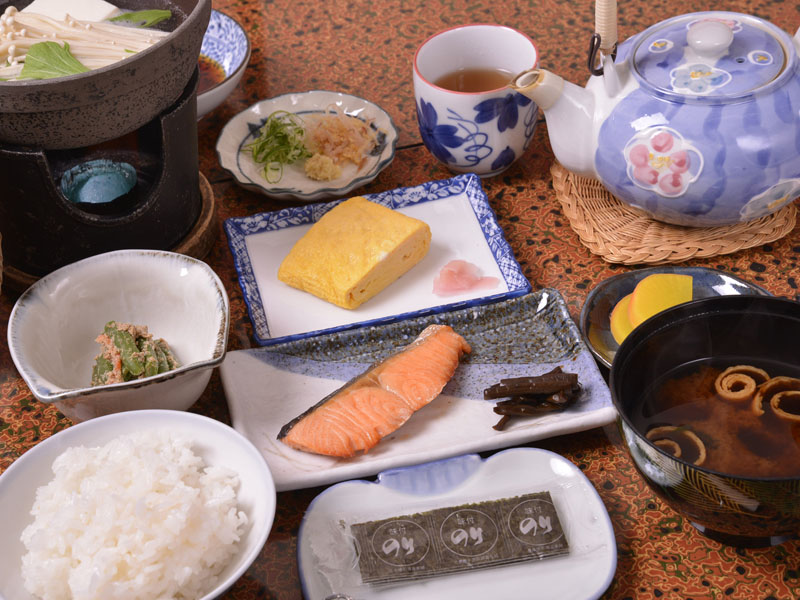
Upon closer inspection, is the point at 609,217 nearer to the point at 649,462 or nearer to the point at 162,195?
the point at 649,462

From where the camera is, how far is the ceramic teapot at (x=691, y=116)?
1.37 metres

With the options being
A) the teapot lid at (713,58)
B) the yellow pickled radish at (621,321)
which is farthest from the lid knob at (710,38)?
the yellow pickled radish at (621,321)

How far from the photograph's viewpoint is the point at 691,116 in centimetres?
138

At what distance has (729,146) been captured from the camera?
137 cm

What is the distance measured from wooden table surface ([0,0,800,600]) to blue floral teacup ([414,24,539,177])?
0.09 meters

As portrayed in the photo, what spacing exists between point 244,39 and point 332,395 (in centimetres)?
101

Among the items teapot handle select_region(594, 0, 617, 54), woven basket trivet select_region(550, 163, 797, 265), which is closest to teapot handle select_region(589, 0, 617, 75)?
teapot handle select_region(594, 0, 617, 54)

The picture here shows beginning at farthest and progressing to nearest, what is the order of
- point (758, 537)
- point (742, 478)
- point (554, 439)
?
point (554, 439) < point (758, 537) < point (742, 478)

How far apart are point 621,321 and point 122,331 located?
0.80 metres

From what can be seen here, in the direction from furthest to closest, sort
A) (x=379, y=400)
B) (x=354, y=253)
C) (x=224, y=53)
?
(x=224, y=53)
(x=354, y=253)
(x=379, y=400)

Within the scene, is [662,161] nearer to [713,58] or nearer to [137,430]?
[713,58]

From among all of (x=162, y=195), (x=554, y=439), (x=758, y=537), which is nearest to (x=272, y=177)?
(x=162, y=195)

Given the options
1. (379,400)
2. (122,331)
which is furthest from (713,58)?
(122,331)

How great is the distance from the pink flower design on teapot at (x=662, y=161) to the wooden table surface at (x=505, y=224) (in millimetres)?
202
